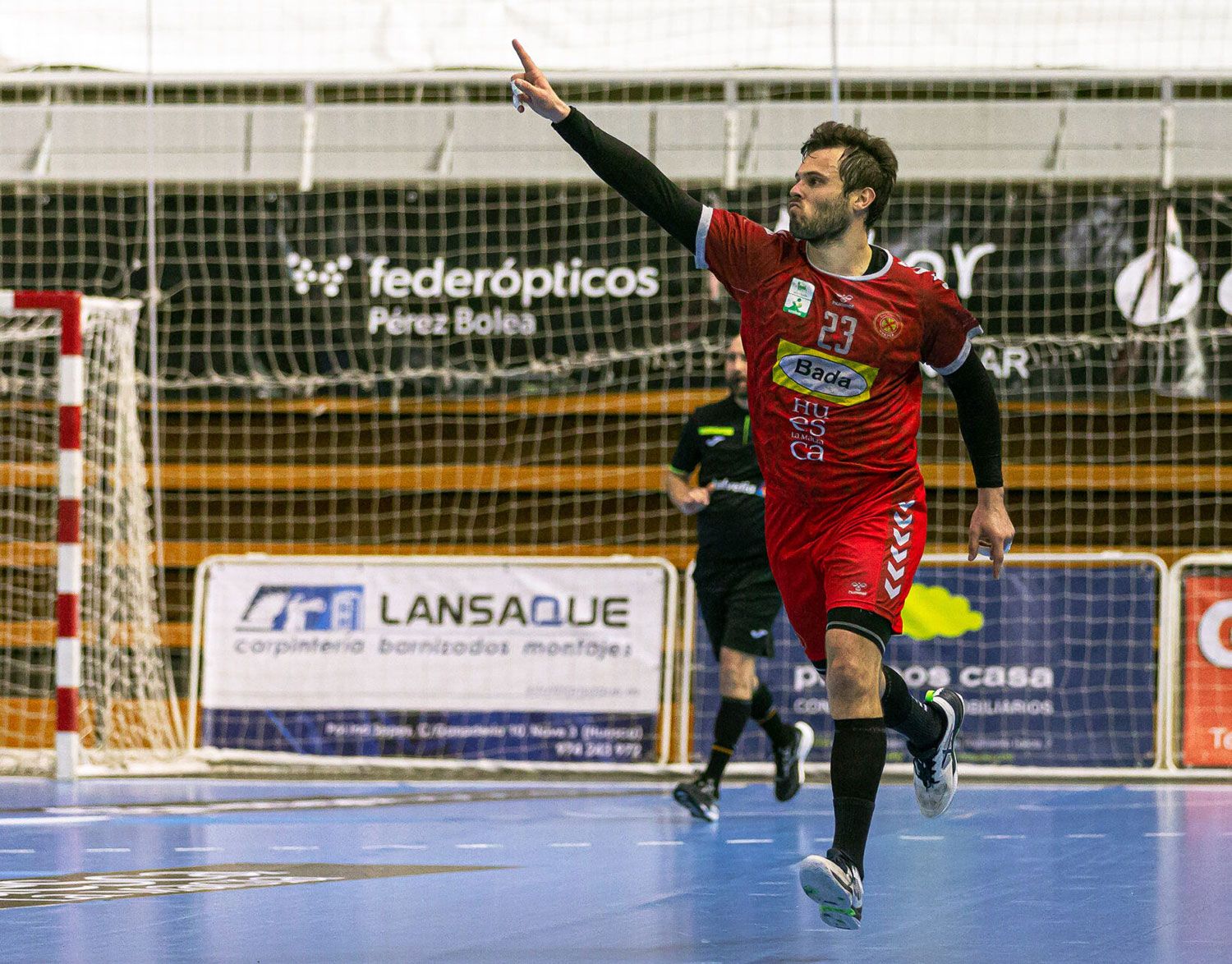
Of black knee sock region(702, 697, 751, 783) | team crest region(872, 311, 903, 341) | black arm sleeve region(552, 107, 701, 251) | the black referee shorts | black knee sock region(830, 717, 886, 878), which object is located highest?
black arm sleeve region(552, 107, 701, 251)

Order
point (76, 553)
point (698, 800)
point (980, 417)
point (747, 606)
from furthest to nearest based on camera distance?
point (76, 553) < point (747, 606) < point (698, 800) < point (980, 417)

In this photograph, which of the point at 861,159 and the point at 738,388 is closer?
the point at 861,159

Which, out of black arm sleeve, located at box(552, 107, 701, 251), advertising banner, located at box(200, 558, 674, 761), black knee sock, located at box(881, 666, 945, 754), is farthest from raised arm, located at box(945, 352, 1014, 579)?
advertising banner, located at box(200, 558, 674, 761)

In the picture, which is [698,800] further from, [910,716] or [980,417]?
[980,417]

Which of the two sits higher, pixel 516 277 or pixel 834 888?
pixel 516 277

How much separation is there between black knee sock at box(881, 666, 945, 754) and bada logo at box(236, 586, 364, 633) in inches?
199

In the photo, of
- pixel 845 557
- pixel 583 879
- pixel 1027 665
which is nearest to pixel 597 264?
pixel 1027 665

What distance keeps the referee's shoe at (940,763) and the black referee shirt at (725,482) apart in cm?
220

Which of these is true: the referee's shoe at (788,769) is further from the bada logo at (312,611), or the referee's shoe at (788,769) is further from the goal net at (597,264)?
the goal net at (597,264)

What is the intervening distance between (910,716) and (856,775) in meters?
0.71

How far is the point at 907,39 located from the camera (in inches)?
436

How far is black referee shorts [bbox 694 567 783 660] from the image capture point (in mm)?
6996

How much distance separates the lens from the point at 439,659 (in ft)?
30.3

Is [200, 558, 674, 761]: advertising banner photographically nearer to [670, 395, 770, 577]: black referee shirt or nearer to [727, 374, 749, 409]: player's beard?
[670, 395, 770, 577]: black referee shirt
